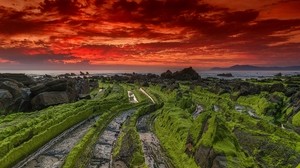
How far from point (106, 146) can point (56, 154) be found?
7.10 m

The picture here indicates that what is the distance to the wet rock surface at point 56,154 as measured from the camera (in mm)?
31811

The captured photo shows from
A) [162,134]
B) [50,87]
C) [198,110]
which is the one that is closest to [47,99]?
[50,87]

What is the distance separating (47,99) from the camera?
2591 inches

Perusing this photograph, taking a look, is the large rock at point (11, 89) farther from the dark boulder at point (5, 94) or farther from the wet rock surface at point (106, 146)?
the wet rock surface at point (106, 146)

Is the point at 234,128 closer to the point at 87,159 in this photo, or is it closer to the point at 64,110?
the point at 87,159

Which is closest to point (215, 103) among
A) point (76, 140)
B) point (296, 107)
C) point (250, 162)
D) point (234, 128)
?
point (296, 107)

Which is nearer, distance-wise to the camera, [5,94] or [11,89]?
[5,94]

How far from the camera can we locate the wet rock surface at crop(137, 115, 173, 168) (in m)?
32.3

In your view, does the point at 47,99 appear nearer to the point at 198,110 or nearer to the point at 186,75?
the point at 198,110

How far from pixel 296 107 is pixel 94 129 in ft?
124

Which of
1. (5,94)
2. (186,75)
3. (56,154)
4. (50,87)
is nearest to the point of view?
(56,154)

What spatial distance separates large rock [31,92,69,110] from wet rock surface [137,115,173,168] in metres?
25.9

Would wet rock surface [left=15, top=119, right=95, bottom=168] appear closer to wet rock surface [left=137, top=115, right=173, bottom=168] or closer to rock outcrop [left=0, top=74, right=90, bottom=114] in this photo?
wet rock surface [left=137, top=115, right=173, bottom=168]

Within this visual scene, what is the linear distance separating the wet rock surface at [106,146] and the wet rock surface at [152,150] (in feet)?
14.5
